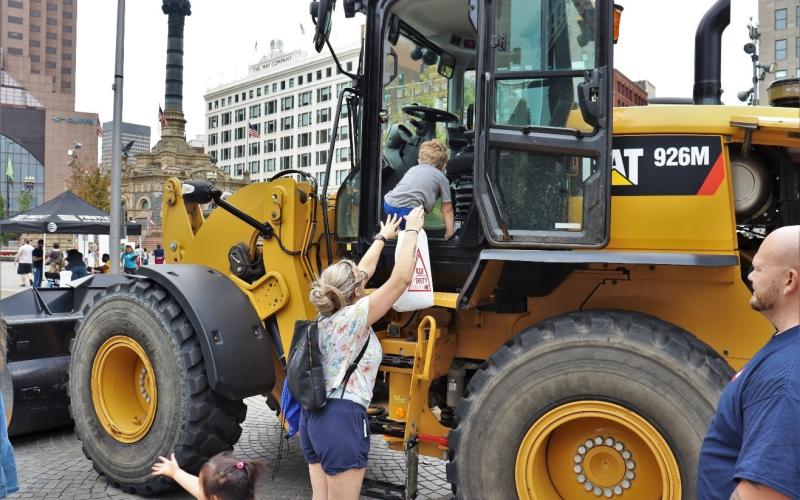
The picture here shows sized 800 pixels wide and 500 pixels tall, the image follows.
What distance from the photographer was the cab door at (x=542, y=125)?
10.5 feet

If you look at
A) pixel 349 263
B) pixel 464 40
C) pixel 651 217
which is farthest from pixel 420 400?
pixel 464 40

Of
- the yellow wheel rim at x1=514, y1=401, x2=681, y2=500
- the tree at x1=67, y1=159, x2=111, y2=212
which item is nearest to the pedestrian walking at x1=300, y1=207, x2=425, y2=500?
the yellow wheel rim at x1=514, y1=401, x2=681, y2=500

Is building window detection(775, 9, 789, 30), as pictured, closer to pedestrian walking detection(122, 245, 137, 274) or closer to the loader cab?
pedestrian walking detection(122, 245, 137, 274)

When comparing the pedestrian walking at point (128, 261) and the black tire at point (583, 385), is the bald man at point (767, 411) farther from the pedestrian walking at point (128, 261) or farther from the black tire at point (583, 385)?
the pedestrian walking at point (128, 261)

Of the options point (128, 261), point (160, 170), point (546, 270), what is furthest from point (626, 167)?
point (160, 170)

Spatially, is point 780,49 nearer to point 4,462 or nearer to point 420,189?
point 420,189

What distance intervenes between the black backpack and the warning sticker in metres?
0.56

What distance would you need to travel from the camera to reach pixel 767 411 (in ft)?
5.03

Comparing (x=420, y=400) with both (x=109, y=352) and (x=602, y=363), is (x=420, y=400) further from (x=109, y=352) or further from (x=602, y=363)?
(x=109, y=352)

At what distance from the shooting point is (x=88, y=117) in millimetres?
105000

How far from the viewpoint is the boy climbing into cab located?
3.69 metres

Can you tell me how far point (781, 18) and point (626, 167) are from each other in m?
83.9

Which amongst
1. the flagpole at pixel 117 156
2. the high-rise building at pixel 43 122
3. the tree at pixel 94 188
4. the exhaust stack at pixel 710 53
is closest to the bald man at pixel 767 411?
the exhaust stack at pixel 710 53

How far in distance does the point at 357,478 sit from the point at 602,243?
156cm
